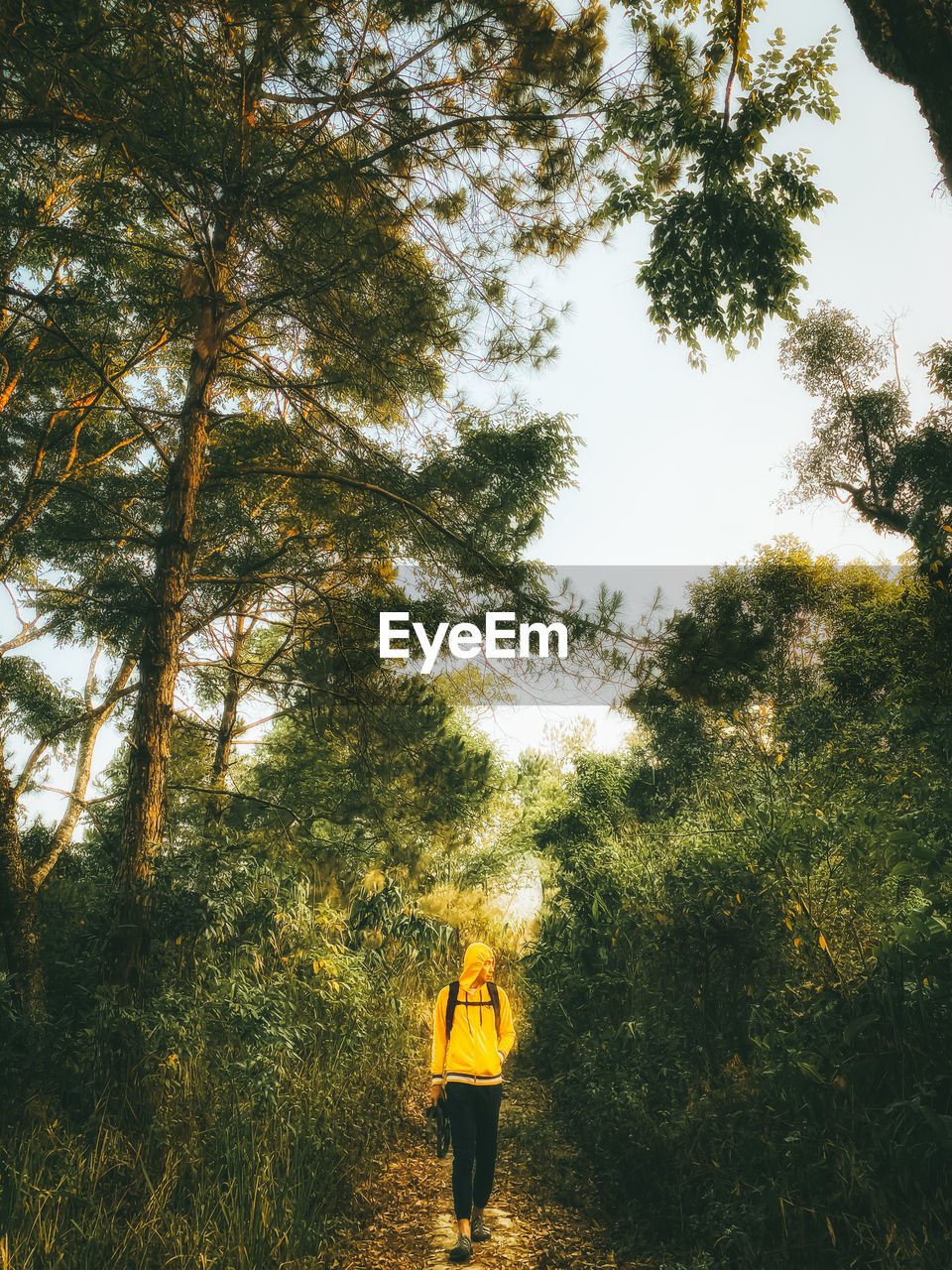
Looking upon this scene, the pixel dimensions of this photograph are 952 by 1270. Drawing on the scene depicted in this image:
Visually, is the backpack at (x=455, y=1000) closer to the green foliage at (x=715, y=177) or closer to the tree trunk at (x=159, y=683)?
the tree trunk at (x=159, y=683)

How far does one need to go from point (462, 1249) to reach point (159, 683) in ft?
13.8

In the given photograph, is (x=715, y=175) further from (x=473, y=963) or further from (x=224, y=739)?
(x=224, y=739)

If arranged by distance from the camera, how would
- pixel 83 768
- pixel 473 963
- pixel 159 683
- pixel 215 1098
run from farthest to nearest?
pixel 83 768 → pixel 159 683 → pixel 215 1098 → pixel 473 963

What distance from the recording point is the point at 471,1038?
12.8 feet

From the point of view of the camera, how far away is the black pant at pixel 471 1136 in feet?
12.4

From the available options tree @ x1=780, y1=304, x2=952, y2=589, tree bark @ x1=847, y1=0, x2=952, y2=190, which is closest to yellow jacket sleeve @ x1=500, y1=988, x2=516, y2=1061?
tree bark @ x1=847, y1=0, x2=952, y2=190

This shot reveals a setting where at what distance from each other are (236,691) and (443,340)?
6.17 meters

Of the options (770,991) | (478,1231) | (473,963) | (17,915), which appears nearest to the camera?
(478,1231)

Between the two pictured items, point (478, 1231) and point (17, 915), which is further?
point (17, 915)

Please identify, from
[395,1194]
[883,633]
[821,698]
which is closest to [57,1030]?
[395,1194]

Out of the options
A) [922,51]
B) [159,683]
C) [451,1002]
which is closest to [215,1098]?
[451,1002]

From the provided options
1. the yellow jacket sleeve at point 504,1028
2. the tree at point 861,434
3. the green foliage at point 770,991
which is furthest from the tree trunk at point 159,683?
the tree at point 861,434

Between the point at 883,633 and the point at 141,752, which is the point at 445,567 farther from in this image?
the point at 883,633

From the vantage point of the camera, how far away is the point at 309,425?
6.29 m
